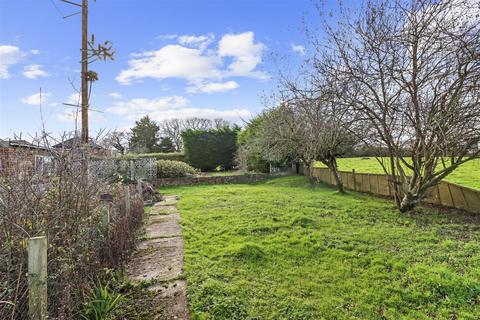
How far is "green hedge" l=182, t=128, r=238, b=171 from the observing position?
63.6 ft

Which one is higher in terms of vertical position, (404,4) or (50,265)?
(404,4)

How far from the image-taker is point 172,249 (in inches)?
161

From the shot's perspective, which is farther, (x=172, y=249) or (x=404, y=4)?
(x=404, y=4)

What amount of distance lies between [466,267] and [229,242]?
3.04 metres

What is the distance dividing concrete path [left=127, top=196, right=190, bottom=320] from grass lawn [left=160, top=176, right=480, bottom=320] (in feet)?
0.42

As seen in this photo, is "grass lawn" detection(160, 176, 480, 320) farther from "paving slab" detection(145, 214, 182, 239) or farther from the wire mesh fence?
the wire mesh fence

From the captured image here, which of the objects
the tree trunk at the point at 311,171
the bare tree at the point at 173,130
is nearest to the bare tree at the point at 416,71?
the tree trunk at the point at 311,171

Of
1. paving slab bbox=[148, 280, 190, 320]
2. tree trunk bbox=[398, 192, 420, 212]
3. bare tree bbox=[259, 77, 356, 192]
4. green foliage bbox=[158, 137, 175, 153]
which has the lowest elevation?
paving slab bbox=[148, 280, 190, 320]

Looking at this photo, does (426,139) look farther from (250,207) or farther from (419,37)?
(250,207)

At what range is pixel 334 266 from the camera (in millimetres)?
3381

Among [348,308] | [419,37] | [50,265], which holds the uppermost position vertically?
[419,37]

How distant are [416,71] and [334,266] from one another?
3784 mm

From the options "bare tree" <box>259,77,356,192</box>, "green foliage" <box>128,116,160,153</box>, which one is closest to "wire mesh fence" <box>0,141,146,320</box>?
"bare tree" <box>259,77,356,192</box>

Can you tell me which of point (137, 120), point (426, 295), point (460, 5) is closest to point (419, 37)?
point (460, 5)
